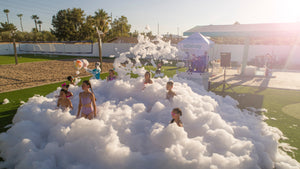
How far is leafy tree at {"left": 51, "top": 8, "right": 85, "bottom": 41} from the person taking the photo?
53.9m

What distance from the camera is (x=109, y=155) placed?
13.5ft

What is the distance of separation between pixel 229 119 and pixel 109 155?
14.5 ft

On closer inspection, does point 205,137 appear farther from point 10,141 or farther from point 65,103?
point 10,141

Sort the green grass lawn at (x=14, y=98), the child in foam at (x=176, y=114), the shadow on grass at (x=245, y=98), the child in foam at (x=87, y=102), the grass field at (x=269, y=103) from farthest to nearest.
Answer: the shadow on grass at (x=245, y=98)
the green grass lawn at (x=14, y=98)
the grass field at (x=269, y=103)
the child in foam at (x=87, y=102)
the child in foam at (x=176, y=114)

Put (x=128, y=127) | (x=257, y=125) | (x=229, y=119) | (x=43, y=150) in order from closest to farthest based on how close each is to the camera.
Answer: (x=43, y=150)
(x=128, y=127)
(x=257, y=125)
(x=229, y=119)

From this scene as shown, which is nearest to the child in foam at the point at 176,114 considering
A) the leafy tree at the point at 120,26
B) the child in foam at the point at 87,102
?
the child in foam at the point at 87,102

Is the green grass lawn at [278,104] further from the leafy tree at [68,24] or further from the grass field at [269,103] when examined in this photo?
the leafy tree at [68,24]

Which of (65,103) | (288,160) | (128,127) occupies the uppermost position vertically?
(65,103)

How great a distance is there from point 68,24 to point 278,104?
5639 centimetres

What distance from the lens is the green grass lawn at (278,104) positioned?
5988 millimetres

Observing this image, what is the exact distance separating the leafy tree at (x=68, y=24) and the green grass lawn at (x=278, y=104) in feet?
170

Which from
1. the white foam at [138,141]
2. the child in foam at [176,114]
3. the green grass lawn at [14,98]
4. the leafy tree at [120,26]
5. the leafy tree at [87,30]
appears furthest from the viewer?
the leafy tree at [120,26]

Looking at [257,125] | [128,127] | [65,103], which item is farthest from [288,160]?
[65,103]

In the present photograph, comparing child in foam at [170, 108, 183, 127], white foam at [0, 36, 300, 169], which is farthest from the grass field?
child in foam at [170, 108, 183, 127]
